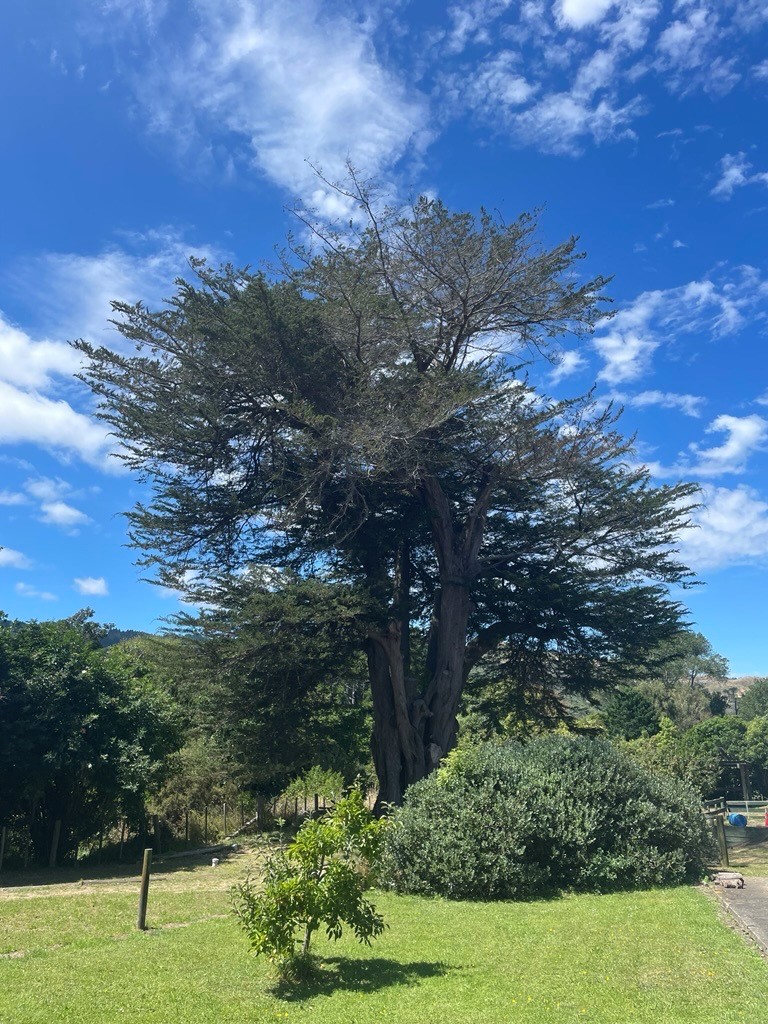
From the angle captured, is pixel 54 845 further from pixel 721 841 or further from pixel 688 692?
pixel 688 692

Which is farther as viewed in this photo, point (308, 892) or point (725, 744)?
point (725, 744)

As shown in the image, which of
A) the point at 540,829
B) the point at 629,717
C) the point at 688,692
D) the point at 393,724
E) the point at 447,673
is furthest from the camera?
the point at 688,692

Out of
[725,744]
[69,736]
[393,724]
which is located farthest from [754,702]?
[69,736]

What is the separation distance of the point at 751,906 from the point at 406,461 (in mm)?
11409

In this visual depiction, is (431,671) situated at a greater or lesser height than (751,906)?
greater

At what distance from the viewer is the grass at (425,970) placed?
19.6 ft

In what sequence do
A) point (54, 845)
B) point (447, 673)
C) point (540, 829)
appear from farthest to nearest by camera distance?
point (447, 673) < point (54, 845) < point (540, 829)

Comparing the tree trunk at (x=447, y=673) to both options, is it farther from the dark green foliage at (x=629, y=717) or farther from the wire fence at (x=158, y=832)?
the dark green foliage at (x=629, y=717)

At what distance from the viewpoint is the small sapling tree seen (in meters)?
6.66

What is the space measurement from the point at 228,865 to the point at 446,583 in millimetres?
8600

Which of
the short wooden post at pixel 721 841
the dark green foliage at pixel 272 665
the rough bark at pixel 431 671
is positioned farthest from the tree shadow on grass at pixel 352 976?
the rough bark at pixel 431 671

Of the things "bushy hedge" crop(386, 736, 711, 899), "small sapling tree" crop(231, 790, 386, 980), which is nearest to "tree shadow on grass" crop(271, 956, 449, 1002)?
"small sapling tree" crop(231, 790, 386, 980)

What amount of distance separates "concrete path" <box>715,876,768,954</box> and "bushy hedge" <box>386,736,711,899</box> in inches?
41.0

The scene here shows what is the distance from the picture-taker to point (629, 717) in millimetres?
44906
